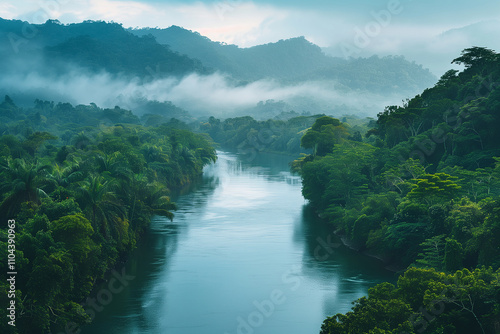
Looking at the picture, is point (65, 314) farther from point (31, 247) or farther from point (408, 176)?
point (408, 176)

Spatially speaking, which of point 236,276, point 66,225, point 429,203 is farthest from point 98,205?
point 429,203

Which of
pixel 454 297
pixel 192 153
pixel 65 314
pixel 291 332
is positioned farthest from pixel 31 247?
pixel 192 153

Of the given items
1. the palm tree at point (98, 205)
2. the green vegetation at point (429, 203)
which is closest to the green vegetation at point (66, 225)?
the palm tree at point (98, 205)

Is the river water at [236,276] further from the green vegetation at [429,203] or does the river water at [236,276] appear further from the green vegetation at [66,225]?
the green vegetation at [429,203]

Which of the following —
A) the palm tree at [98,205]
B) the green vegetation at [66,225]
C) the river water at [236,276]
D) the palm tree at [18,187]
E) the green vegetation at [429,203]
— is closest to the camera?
the green vegetation at [429,203]

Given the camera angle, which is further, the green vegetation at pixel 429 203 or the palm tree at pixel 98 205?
the palm tree at pixel 98 205

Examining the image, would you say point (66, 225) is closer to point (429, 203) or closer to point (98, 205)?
point (98, 205)
